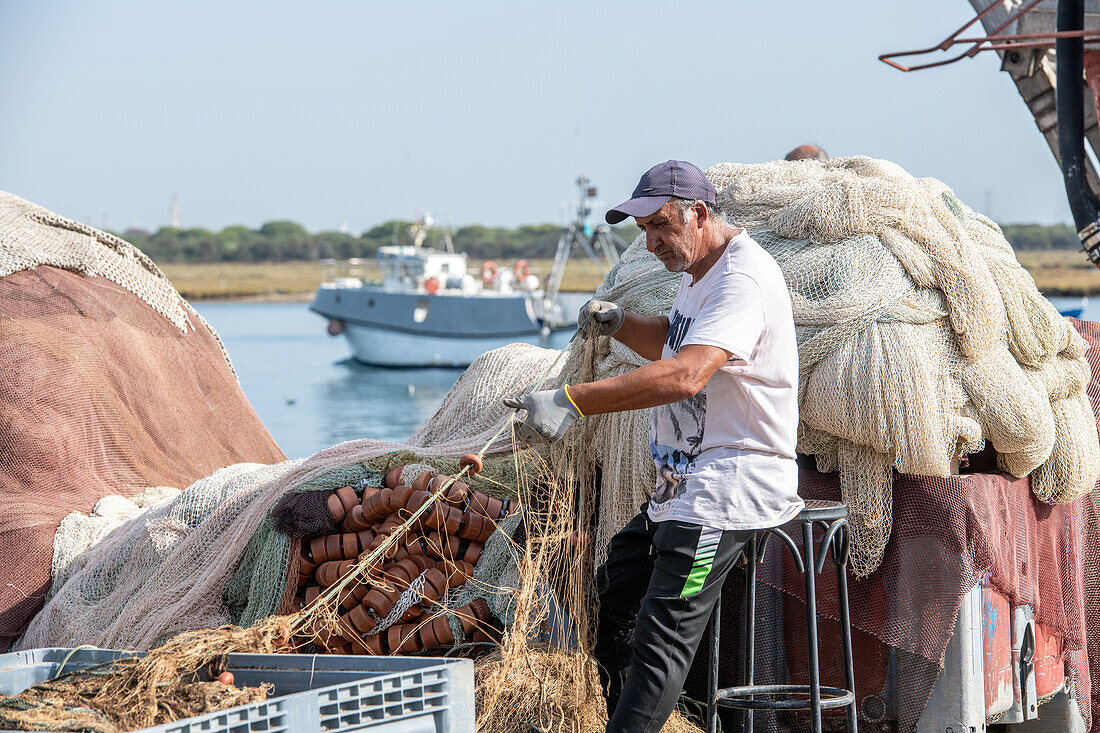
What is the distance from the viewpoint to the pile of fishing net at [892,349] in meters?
3.41

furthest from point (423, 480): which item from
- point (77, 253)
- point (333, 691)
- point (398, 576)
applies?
point (77, 253)

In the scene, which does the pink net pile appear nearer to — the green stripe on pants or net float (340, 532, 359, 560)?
net float (340, 532, 359, 560)

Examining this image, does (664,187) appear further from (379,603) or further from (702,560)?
(379,603)

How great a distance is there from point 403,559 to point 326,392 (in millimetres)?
27278

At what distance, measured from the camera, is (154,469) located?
5.83m

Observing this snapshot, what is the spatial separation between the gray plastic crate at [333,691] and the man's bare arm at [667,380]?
72 centimetres

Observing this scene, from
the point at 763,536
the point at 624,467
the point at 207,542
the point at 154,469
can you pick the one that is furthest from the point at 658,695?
the point at 154,469

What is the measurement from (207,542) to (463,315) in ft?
113

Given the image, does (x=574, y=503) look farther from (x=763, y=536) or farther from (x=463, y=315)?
(x=463, y=315)

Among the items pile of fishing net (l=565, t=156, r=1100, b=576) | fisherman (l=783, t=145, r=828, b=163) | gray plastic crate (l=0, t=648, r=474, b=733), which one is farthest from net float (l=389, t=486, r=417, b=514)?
fisherman (l=783, t=145, r=828, b=163)

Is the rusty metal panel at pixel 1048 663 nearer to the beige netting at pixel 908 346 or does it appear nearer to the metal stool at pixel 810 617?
the beige netting at pixel 908 346

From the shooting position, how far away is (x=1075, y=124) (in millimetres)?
7145

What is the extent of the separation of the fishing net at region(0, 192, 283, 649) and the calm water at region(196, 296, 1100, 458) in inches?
314

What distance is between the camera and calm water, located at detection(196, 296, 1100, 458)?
2083 centimetres
